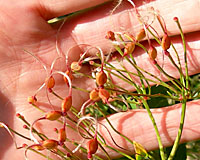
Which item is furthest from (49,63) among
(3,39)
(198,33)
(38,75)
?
(198,33)

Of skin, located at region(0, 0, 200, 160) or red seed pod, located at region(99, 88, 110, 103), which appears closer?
red seed pod, located at region(99, 88, 110, 103)

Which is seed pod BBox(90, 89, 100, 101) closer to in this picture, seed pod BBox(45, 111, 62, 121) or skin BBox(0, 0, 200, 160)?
seed pod BBox(45, 111, 62, 121)

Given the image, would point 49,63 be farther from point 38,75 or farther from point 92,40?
point 92,40

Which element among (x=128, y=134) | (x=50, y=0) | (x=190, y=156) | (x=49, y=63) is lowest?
(x=190, y=156)

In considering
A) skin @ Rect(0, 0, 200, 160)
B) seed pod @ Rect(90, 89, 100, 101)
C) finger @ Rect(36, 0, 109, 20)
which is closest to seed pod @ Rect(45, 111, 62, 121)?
seed pod @ Rect(90, 89, 100, 101)

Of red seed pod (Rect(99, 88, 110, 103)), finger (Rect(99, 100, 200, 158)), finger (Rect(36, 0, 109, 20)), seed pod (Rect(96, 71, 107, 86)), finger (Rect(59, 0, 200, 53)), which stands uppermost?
finger (Rect(36, 0, 109, 20))

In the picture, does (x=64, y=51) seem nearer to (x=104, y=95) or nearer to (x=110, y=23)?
(x=110, y=23)

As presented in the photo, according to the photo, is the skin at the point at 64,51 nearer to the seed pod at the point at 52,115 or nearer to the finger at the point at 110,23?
the finger at the point at 110,23
